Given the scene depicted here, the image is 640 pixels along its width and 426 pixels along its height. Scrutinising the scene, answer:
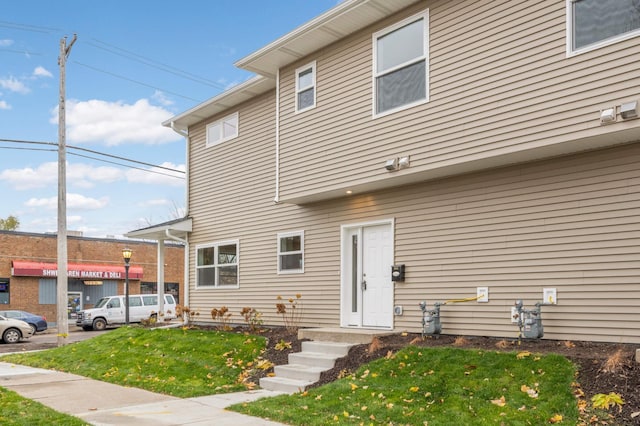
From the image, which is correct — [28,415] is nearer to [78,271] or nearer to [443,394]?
[443,394]

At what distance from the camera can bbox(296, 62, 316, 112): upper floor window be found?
11664mm

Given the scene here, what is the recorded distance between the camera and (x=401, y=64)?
979 centimetres

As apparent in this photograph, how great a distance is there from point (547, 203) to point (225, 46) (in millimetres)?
20335

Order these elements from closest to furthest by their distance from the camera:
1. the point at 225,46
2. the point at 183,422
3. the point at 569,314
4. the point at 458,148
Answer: the point at 183,422 < the point at 569,314 < the point at 458,148 < the point at 225,46

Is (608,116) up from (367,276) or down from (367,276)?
up

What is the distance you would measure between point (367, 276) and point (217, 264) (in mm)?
5776

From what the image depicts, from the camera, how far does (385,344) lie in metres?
9.16

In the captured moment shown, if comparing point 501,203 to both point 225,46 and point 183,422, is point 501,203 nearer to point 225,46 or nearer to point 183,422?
point 183,422

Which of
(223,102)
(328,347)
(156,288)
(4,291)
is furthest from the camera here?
(156,288)

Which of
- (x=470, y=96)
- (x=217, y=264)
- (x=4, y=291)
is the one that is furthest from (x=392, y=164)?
(x=4, y=291)

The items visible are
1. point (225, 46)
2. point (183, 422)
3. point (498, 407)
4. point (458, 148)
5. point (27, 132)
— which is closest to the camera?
point (498, 407)

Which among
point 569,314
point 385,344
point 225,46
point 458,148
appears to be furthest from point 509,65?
point 225,46

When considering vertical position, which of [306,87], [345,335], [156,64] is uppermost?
[156,64]

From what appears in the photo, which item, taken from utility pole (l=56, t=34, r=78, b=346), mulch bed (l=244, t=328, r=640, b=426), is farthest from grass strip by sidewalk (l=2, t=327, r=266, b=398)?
utility pole (l=56, t=34, r=78, b=346)
